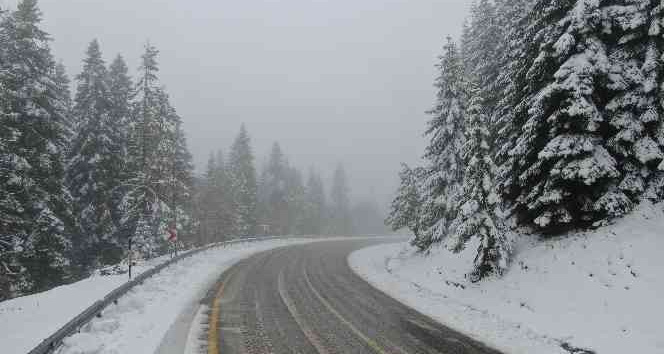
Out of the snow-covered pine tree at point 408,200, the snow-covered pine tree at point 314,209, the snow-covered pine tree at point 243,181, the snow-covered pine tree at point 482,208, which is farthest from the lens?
the snow-covered pine tree at point 314,209

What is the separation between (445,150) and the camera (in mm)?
23156

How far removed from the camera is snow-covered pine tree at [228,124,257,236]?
5202 cm

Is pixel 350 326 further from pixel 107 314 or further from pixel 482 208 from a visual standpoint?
pixel 482 208

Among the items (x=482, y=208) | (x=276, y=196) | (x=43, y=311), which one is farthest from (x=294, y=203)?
(x=43, y=311)

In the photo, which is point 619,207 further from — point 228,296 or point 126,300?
point 126,300

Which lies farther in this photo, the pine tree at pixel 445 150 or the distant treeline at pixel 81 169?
the pine tree at pixel 445 150

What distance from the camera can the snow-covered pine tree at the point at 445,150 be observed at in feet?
73.7

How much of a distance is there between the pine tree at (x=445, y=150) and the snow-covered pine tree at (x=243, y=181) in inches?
1244

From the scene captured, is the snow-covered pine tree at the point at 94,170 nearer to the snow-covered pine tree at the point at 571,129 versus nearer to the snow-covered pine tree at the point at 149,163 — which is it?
the snow-covered pine tree at the point at 149,163

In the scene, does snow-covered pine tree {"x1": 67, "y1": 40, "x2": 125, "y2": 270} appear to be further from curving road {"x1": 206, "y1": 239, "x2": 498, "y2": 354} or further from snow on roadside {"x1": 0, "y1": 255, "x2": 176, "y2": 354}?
curving road {"x1": 206, "y1": 239, "x2": 498, "y2": 354}

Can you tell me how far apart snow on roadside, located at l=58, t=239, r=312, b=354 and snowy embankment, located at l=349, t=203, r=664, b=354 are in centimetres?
738

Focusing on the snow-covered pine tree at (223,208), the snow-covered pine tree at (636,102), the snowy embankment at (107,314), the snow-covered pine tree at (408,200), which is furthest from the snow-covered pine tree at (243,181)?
the snow-covered pine tree at (636,102)

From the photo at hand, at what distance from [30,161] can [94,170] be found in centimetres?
631

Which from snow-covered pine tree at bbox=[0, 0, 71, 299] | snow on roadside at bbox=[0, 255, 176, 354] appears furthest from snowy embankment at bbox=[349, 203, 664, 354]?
snow-covered pine tree at bbox=[0, 0, 71, 299]
